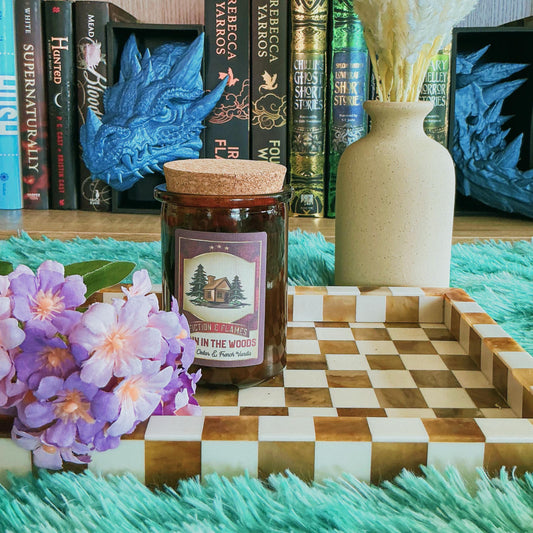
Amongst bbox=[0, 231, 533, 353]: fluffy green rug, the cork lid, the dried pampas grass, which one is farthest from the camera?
bbox=[0, 231, 533, 353]: fluffy green rug

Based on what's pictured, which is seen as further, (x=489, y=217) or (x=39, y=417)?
(x=489, y=217)


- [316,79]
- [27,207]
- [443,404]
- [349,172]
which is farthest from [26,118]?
[443,404]

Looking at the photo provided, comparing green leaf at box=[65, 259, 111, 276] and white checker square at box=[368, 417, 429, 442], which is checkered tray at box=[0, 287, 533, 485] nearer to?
white checker square at box=[368, 417, 429, 442]

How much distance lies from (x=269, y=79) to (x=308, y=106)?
8 centimetres

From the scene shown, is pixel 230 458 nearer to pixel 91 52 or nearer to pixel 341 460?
pixel 341 460

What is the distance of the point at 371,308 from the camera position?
0.71 m

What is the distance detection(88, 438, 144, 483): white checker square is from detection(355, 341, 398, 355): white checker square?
272 millimetres

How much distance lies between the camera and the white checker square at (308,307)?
70cm

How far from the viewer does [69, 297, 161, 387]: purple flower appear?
14.7 inches

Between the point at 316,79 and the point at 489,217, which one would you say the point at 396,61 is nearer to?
the point at 316,79

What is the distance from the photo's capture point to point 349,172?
81cm

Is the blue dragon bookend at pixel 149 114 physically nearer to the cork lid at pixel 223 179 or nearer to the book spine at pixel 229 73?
the book spine at pixel 229 73

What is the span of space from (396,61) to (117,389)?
1.78 ft

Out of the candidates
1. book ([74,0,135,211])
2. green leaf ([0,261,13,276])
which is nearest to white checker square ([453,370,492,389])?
green leaf ([0,261,13,276])
